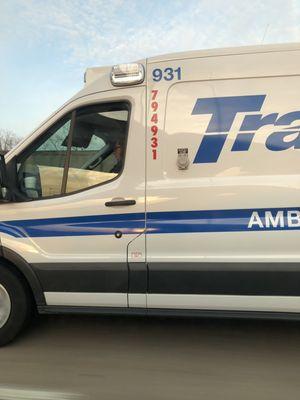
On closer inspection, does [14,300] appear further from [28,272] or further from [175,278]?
[175,278]

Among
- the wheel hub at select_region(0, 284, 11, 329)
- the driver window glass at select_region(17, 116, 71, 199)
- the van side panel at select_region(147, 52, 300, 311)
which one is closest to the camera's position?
the van side panel at select_region(147, 52, 300, 311)

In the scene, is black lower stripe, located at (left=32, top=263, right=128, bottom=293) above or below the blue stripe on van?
below

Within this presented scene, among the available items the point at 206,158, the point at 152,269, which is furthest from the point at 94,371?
the point at 206,158

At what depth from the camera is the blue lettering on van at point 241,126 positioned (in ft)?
11.9

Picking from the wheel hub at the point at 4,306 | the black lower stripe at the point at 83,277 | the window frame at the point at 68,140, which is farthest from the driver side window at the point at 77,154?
the wheel hub at the point at 4,306

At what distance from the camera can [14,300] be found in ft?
13.5

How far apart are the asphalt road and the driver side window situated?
139 cm

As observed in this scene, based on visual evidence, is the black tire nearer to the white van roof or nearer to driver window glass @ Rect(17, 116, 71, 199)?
driver window glass @ Rect(17, 116, 71, 199)

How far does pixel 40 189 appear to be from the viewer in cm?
405

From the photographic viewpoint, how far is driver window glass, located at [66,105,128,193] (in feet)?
12.9

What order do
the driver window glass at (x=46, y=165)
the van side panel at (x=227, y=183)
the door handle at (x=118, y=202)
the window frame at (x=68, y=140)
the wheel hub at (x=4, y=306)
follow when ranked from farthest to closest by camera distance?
1. the wheel hub at (x=4, y=306)
2. the driver window glass at (x=46, y=165)
3. the window frame at (x=68, y=140)
4. the door handle at (x=118, y=202)
5. the van side panel at (x=227, y=183)

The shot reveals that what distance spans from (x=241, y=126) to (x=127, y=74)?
104 centimetres

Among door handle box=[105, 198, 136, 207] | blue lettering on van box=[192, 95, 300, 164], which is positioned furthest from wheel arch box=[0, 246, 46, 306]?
blue lettering on van box=[192, 95, 300, 164]

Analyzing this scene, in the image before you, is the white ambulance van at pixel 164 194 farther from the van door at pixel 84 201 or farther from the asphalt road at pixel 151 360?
the asphalt road at pixel 151 360
